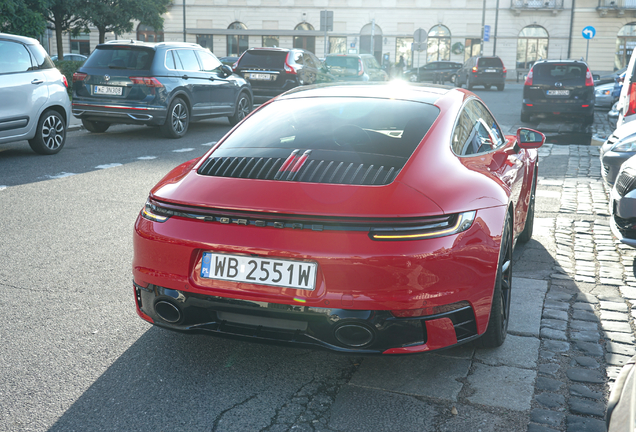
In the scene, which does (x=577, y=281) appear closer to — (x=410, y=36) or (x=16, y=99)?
(x=16, y=99)

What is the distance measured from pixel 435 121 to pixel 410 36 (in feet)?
178

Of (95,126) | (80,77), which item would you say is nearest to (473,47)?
(95,126)

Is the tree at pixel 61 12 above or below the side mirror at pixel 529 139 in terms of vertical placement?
above

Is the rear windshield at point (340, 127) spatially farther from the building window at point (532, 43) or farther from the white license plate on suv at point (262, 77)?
the building window at point (532, 43)

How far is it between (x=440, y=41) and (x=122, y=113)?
47377mm

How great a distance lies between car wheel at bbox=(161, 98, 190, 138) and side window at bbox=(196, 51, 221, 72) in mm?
1156

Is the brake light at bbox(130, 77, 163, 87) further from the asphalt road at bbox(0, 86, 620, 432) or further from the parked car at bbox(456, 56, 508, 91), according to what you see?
the parked car at bbox(456, 56, 508, 91)

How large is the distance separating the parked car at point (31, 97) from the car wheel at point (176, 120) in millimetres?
2204

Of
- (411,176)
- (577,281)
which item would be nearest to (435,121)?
(411,176)

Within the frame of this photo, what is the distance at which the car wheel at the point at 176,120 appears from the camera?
40.1 feet

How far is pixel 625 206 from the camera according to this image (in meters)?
4.89

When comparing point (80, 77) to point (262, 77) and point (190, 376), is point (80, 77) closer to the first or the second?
point (262, 77)

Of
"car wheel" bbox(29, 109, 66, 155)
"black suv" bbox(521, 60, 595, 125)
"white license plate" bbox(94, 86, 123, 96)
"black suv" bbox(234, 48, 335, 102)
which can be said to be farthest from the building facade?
"car wheel" bbox(29, 109, 66, 155)

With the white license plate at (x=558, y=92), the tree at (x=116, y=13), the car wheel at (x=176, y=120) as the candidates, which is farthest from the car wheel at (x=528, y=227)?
the tree at (x=116, y=13)
